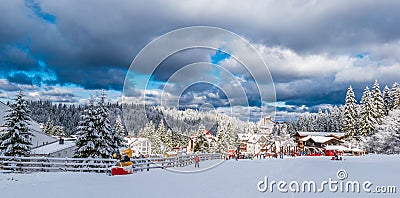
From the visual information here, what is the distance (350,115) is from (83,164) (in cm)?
4830

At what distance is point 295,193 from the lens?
11555 millimetres

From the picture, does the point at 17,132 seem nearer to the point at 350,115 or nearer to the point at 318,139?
the point at 350,115

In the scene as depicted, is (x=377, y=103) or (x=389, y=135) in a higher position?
(x=377, y=103)

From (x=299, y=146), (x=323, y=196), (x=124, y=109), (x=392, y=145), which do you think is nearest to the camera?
(x=323, y=196)

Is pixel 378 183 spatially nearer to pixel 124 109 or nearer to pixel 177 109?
pixel 177 109

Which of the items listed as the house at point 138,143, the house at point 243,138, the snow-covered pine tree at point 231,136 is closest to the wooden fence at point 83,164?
the house at point 138,143

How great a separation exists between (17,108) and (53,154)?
71.9ft

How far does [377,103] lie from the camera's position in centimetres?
5250

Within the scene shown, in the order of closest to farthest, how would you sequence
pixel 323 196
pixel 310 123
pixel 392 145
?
pixel 323 196 → pixel 392 145 → pixel 310 123

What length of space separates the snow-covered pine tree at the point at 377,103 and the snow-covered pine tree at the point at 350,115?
3.34 meters

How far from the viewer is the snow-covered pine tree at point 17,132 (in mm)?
27188

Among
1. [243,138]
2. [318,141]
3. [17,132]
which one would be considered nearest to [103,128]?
[17,132]

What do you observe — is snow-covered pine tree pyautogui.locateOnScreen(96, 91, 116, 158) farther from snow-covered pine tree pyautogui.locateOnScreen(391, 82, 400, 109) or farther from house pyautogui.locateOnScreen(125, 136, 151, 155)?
snow-covered pine tree pyautogui.locateOnScreen(391, 82, 400, 109)

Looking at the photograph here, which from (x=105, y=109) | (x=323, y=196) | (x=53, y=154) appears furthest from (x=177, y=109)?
(x=53, y=154)
